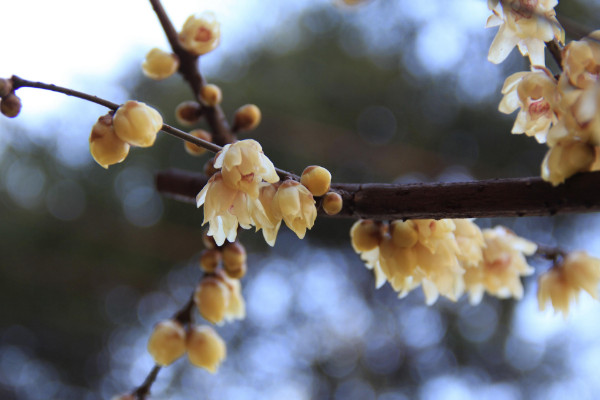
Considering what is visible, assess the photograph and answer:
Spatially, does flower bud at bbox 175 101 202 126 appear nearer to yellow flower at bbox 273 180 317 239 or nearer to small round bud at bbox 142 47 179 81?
small round bud at bbox 142 47 179 81

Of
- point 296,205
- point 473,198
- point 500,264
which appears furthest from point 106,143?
point 500,264

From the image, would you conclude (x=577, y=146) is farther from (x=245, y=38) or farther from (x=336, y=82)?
(x=245, y=38)

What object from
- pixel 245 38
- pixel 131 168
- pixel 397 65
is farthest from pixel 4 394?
pixel 397 65

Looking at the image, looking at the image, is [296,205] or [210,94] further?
[210,94]

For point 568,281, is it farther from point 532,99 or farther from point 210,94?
point 210,94

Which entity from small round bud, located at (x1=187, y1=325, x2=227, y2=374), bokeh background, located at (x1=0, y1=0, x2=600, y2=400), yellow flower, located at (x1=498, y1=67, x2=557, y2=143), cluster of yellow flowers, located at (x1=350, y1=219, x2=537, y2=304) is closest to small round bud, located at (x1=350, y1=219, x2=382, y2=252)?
cluster of yellow flowers, located at (x1=350, y1=219, x2=537, y2=304)
